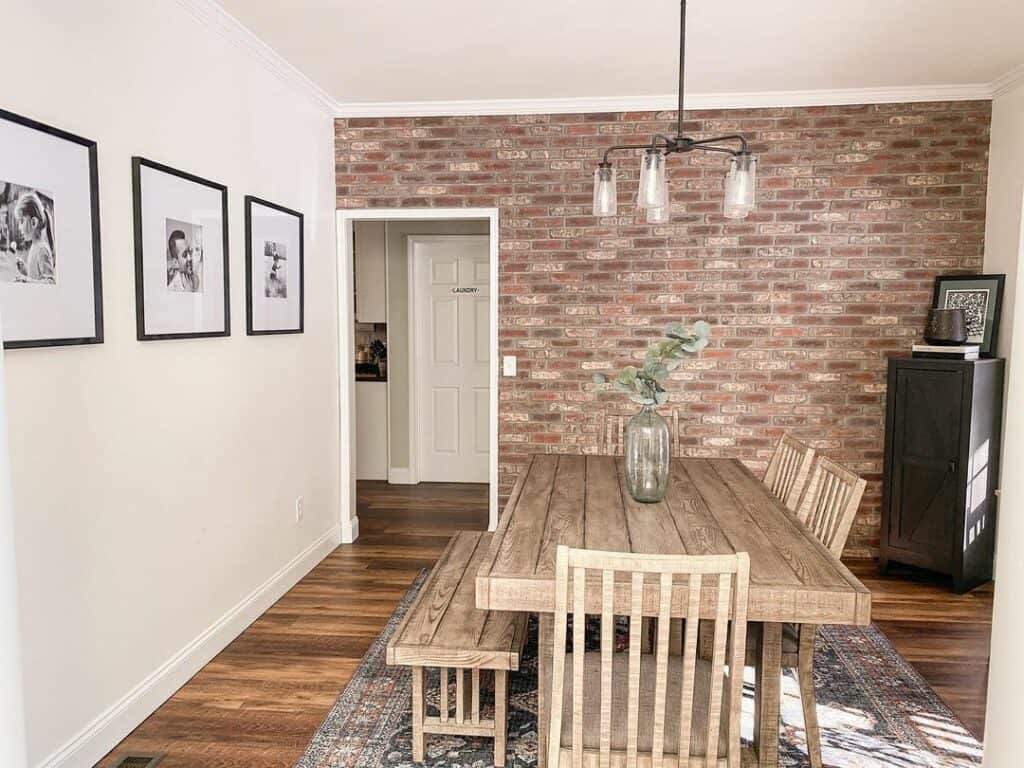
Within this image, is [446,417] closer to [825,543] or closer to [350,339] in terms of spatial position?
[350,339]

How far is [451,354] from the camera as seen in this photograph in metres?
6.05

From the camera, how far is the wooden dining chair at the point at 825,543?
7.27ft

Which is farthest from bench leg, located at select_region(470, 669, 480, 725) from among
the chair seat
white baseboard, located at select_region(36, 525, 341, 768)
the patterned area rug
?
white baseboard, located at select_region(36, 525, 341, 768)

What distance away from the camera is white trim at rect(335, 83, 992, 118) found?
13.3 feet

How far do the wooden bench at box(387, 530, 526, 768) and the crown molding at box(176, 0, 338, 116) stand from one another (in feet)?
7.74

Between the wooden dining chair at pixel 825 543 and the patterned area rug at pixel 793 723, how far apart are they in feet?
0.53

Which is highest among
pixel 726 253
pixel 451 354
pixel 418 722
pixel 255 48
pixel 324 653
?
pixel 255 48

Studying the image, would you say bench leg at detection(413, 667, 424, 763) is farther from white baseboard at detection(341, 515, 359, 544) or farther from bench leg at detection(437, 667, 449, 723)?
white baseboard at detection(341, 515, 359, 544)

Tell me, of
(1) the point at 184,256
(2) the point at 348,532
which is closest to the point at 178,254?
(1) the point at 184,256

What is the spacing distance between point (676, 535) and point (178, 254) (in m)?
2.02

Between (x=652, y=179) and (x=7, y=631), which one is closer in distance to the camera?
(x=7, y=631)

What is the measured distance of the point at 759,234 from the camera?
425 centimetres

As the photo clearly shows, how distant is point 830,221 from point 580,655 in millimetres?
3444

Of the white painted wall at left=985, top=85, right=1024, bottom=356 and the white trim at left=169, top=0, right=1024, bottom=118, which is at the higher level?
the white trim at left=169, top=0, right=1024, bottom=118
